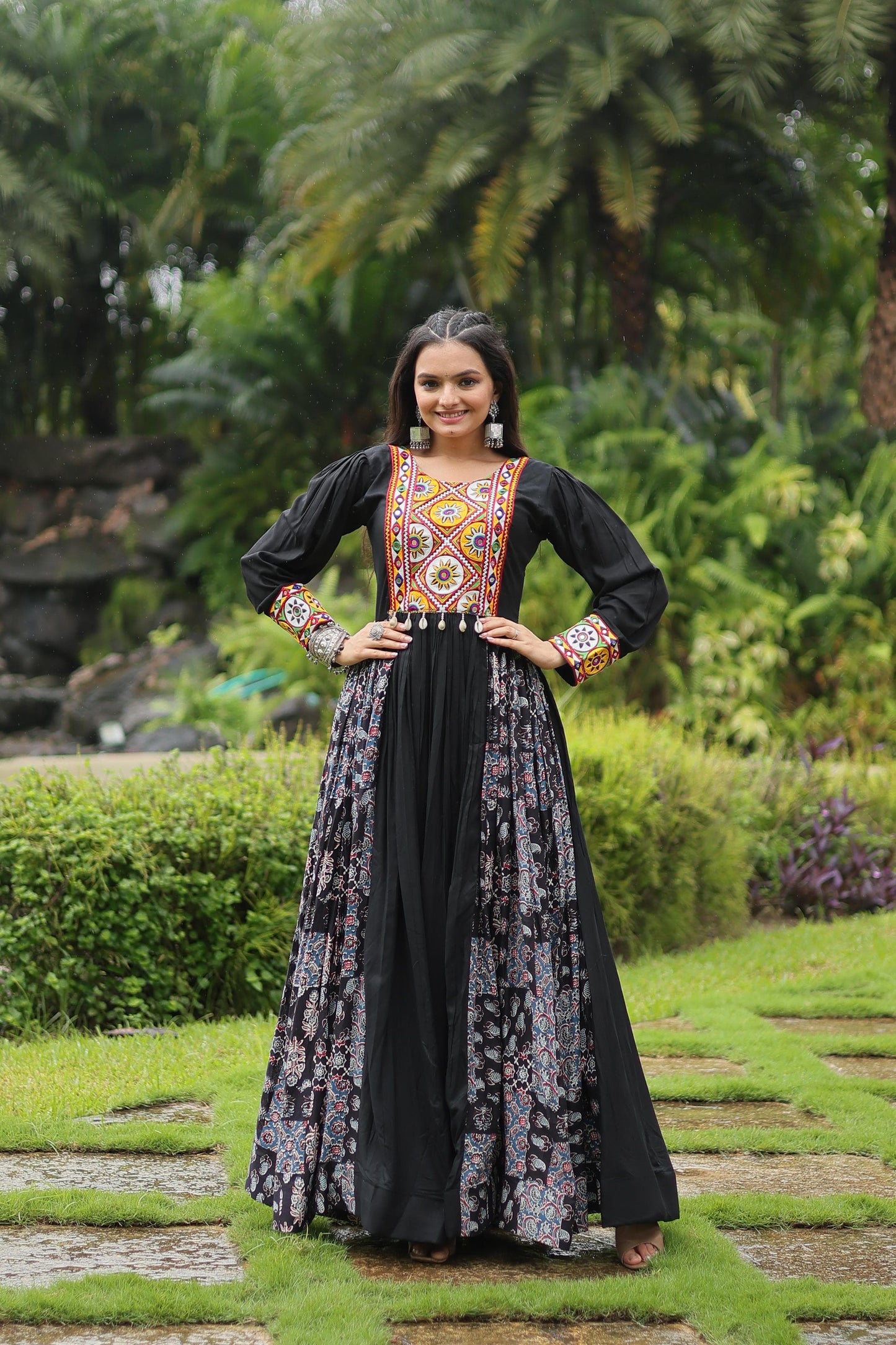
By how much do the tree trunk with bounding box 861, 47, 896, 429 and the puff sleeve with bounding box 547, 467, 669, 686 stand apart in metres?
9.17

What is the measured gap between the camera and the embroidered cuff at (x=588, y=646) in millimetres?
2930

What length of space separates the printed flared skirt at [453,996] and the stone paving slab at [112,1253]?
0.17 meters

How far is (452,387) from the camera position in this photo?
116 inches

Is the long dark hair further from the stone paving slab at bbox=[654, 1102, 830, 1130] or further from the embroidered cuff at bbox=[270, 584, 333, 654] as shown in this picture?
the stone paving slab at bbox=[654, 1102, 830, 1130]

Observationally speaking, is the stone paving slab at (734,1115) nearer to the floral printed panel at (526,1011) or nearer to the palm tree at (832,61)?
the floral printed panel at (526,1011)

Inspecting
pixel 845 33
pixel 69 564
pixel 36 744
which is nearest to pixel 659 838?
pixel 845 33

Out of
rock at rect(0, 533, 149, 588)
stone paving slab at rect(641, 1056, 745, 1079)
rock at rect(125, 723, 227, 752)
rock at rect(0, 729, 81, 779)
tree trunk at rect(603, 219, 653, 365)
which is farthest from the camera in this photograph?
rock at rect(0, 533, 149, 588)

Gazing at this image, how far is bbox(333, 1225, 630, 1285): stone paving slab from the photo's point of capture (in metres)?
2.59

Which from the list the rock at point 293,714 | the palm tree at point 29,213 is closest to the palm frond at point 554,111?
the rock at point 293,714

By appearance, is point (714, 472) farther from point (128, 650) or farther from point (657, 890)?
point (128, 650)

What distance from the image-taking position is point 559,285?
14281 millimetres

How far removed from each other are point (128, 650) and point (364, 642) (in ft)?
43.4

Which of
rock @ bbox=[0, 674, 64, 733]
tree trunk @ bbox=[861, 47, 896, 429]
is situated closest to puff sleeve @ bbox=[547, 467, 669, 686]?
tree trunk @ bbox=[861, 47, 896, 429]

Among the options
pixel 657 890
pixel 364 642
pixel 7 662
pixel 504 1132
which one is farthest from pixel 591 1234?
pixel 7 662
